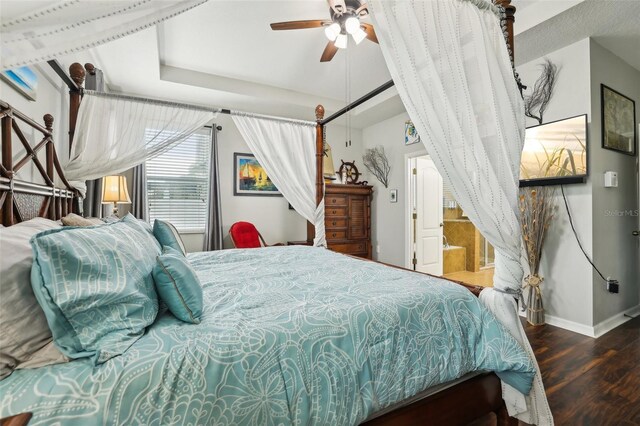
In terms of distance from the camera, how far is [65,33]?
28.7 inches

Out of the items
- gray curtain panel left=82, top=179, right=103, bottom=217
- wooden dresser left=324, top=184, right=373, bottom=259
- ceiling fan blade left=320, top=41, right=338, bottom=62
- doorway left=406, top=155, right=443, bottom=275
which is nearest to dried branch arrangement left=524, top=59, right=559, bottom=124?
doorway left=406, top=155, right=443, bottom=275

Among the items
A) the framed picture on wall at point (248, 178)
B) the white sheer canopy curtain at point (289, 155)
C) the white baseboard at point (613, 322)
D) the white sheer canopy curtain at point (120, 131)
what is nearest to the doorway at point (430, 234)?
the white baseboard at point (613, 322)

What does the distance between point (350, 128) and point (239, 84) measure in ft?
7.57

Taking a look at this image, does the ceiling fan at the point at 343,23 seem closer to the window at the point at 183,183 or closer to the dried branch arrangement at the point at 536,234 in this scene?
the dried branch arrangement at the point at 536,234

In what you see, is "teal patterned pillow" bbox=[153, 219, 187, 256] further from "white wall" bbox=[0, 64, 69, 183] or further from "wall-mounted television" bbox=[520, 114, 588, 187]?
"wall-mounted television" bbox=[520, 114, 588, 187]

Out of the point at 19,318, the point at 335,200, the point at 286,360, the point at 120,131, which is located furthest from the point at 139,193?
the point at 286,360

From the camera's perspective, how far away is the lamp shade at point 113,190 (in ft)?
9.78

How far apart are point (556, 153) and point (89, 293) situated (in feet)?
12.1

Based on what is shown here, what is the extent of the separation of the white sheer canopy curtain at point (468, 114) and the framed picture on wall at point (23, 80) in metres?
1.96

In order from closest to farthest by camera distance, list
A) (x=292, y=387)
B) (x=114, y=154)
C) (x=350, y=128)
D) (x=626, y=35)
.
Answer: (x=292, y=387), (x=114, y=154), (x=626, y=35), (x=350, y=128)

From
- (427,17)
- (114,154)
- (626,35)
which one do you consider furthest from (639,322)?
(114,154)

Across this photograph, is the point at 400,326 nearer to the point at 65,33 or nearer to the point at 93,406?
the point at 93,406

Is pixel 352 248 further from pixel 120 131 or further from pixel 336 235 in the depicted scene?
pixel 120 131

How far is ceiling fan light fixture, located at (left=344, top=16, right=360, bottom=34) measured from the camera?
7.11 ft
